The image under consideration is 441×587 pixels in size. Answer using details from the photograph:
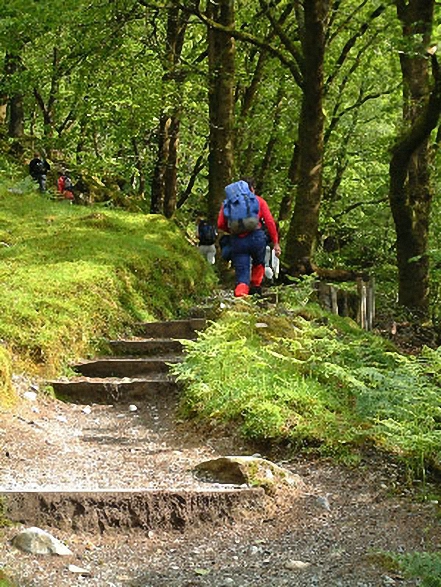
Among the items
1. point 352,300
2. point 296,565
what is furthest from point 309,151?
point 296,565

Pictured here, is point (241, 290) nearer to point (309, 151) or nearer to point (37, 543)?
point (309, 151)

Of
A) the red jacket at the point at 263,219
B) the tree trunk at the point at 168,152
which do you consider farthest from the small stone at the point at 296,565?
the tree trunk at the point at 168,152

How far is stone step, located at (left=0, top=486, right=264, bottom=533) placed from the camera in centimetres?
461

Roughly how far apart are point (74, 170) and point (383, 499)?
20.3m

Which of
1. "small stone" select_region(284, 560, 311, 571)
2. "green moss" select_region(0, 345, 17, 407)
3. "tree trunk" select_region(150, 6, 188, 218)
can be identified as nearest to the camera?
"small stone" select_region(284, 560, 311, 571)

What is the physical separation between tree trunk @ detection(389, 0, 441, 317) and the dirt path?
8597 millimetres

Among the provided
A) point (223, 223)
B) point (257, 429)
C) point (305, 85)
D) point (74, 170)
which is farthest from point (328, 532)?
point (74, 170)

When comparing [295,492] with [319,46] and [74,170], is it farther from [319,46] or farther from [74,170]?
[74,170]

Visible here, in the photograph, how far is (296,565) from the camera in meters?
4.41

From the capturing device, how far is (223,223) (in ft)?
34.5

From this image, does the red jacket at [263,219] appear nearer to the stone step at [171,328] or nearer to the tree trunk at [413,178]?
the stone step at [171,328]

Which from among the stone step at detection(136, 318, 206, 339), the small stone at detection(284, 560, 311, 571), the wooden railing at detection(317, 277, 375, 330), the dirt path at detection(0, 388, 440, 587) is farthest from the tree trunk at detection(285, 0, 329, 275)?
the small stone at detection(284, 560, 311, 571)

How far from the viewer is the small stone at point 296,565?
14.3 ft

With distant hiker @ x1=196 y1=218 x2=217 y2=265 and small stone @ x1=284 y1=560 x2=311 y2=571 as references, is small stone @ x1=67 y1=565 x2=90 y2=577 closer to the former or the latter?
small stone @ x1=284 y1=560 x2=311 y2=571
